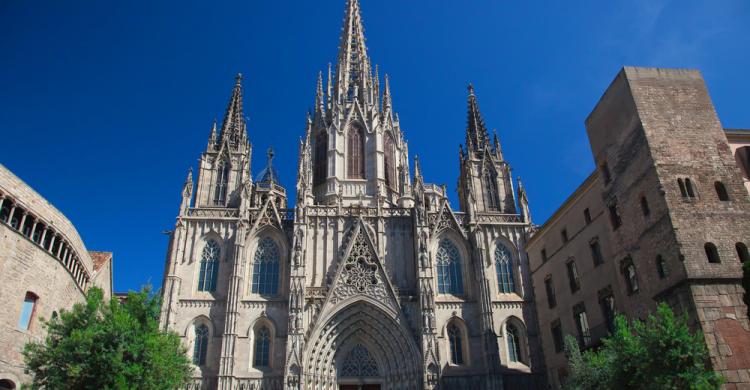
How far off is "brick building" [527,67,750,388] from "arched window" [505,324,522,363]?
215 inches

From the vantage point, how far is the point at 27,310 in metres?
23.3

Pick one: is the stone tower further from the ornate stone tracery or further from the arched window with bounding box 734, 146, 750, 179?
the ornate stone tracery

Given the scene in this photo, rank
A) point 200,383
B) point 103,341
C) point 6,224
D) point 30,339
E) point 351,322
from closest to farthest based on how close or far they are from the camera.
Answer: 1. point 103,341
2. point 6,224
3. point 30,339
4. point 200,383
5. point 351,322

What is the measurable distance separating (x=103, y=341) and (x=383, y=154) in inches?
1019

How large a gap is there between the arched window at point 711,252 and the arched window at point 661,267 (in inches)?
54.4

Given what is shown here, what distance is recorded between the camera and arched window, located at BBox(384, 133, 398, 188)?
40934 mm

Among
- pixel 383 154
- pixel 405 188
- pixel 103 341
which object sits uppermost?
pixel 383 154

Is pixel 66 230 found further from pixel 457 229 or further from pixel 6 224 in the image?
pixel 457 229

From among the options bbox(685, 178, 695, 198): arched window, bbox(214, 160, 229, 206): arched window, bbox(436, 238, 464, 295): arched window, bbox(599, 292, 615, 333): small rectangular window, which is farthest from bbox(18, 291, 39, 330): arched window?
bbox(685, 178, 695, 198): arched window

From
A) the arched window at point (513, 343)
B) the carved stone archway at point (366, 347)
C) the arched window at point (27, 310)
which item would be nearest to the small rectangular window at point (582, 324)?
the arched window at point (513, 343)

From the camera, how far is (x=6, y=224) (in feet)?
70.4

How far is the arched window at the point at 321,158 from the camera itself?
4045 centimetres

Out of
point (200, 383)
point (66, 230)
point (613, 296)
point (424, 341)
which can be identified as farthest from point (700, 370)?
point (66, 230)

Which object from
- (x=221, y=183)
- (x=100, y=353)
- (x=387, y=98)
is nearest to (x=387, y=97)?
(x=387, y=98)
